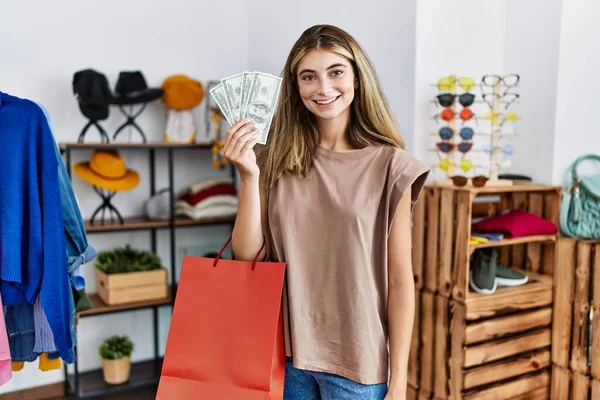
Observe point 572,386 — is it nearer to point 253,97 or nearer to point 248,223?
point 248,223

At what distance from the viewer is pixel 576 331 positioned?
263 centimetres

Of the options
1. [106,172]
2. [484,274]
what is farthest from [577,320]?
[106,172]

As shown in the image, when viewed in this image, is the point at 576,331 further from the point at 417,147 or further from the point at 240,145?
the point at 240,145

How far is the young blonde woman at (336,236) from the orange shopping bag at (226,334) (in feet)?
0.24

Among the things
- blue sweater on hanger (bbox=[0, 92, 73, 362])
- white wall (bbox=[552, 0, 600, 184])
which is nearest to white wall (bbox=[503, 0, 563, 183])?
white wall (bbox=[552, 0, 600, 184])

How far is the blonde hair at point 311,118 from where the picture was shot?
143 centimetres

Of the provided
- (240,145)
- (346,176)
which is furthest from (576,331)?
(240,145)

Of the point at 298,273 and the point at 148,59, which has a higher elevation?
the point at 148,59

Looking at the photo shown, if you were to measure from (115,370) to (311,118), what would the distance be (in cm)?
244

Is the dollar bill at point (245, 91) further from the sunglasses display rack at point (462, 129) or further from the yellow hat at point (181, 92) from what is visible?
the yellow hat at point (181, 92)

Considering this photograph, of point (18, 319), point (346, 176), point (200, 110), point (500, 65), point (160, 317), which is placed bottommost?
point (160, 317)

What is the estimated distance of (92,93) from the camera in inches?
125

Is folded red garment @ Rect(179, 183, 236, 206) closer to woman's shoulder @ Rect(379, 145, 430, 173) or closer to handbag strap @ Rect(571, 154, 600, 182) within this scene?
handbag strap @ Rect(571, 154, 600, 182)

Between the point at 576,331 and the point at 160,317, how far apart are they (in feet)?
8.29
